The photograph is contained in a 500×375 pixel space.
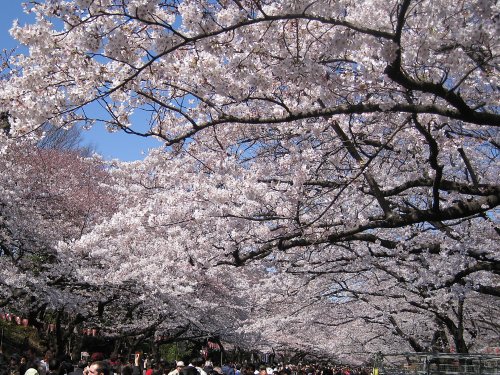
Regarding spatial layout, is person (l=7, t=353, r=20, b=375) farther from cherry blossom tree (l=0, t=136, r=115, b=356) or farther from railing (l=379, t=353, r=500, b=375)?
railing (l=379, t=353, r=500, b=375)

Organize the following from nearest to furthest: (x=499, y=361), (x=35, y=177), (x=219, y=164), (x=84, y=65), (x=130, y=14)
Result: (x=130, y=14)
(x=84, y=65)
(x=219, y=164)
(x=499, y=361)
(x=35, y=177)

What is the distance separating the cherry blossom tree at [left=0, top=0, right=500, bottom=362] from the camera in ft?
15.0

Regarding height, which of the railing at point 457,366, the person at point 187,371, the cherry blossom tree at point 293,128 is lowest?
the person at point 187,371

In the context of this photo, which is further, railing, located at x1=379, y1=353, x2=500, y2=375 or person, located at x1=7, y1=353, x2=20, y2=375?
railing, located at x1=379, y1=353, x2=500, y2=375

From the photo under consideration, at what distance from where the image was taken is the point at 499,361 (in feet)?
31.0

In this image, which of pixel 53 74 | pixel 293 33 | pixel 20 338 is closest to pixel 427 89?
pixel 293 33

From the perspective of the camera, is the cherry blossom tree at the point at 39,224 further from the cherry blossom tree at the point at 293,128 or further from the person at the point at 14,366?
the person at the point at 14,366

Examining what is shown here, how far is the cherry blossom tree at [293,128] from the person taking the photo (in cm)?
458

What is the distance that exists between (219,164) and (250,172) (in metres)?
0.57

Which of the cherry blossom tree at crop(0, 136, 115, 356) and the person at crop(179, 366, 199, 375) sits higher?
the cherry blossom tree at crop(0, 136, 115, 356)

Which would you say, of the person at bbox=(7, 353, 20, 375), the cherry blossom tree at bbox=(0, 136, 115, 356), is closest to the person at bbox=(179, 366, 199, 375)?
the person at bbox=(7, 353, 20, 375)

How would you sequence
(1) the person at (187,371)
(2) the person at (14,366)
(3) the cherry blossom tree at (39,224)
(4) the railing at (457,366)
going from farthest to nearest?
(3) the cherry blossom tree at (39,224)
(4) the railing at (457,366)
(2) the person at (14,366)
(1) the person at (187,371)

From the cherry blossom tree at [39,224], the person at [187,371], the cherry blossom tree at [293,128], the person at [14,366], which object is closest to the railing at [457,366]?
the cherry blossom tree at [293,128]

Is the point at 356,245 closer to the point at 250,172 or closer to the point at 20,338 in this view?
the point at 250,172
